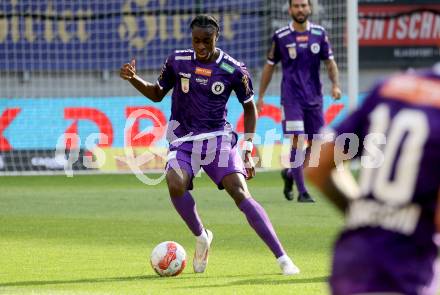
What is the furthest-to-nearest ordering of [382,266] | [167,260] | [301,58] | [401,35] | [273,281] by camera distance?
[401,35]
[301,58]
[167,260]
[273,281]
[382,266]

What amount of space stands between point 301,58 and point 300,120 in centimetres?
72

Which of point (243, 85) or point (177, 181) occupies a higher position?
point (243, 85)

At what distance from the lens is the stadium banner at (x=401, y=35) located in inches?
977

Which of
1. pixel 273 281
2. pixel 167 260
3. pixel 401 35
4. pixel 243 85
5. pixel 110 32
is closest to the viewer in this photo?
pixel 273 281

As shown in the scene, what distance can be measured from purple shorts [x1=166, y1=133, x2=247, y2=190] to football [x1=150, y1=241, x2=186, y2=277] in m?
0.55

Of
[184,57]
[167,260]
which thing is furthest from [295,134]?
[167,260]

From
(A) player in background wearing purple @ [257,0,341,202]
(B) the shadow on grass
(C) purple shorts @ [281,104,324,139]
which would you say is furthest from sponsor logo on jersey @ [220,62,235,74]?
(C) purple shorts @ [281,104,324,139]

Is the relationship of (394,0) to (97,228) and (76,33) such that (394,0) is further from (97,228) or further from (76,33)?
(97,228)

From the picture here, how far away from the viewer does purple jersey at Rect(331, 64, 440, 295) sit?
11.7 ft

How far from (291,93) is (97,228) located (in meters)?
3.27

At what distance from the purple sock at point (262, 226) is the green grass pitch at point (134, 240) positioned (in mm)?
194

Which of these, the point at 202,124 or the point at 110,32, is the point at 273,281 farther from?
the point at 110,32

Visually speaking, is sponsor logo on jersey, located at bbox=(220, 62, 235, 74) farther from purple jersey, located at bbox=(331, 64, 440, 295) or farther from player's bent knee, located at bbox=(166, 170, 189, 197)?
purple jersey, located at bbox=(331, 64, 440, 295)

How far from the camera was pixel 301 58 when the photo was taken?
13820 millimetres
